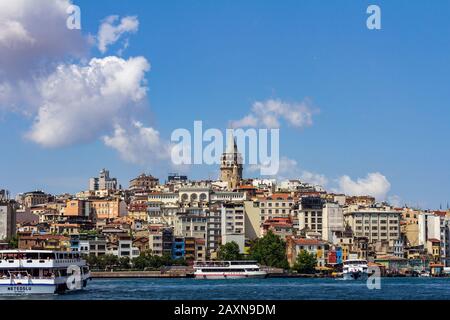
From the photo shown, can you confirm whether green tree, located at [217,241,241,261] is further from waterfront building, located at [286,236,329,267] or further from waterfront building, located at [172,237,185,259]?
waterfront building, located at [286,236,329,267]

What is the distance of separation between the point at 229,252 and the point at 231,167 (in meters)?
20.0

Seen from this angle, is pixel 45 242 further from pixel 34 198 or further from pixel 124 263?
pixel 34 198

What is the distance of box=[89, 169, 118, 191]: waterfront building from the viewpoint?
2675 inches

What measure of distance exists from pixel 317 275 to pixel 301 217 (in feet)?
23.4

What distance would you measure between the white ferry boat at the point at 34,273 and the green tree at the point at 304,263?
17.3m

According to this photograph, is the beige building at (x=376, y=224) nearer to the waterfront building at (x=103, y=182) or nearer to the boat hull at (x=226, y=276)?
the boat hull at (x=226, y=276)

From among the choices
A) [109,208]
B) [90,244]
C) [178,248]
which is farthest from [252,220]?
[109,208]

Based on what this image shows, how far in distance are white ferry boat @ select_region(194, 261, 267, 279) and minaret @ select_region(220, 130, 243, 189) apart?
18713 mm

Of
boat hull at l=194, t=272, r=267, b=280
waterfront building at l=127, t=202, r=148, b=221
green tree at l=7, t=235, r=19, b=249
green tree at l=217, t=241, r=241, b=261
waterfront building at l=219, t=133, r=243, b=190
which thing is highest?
waterfront building at l=219, t=133, r=243, b=190

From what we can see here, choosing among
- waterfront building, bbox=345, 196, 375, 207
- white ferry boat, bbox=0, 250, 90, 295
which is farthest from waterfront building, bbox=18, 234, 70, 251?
waterfront building, bbox=345, 196, 375, 207
